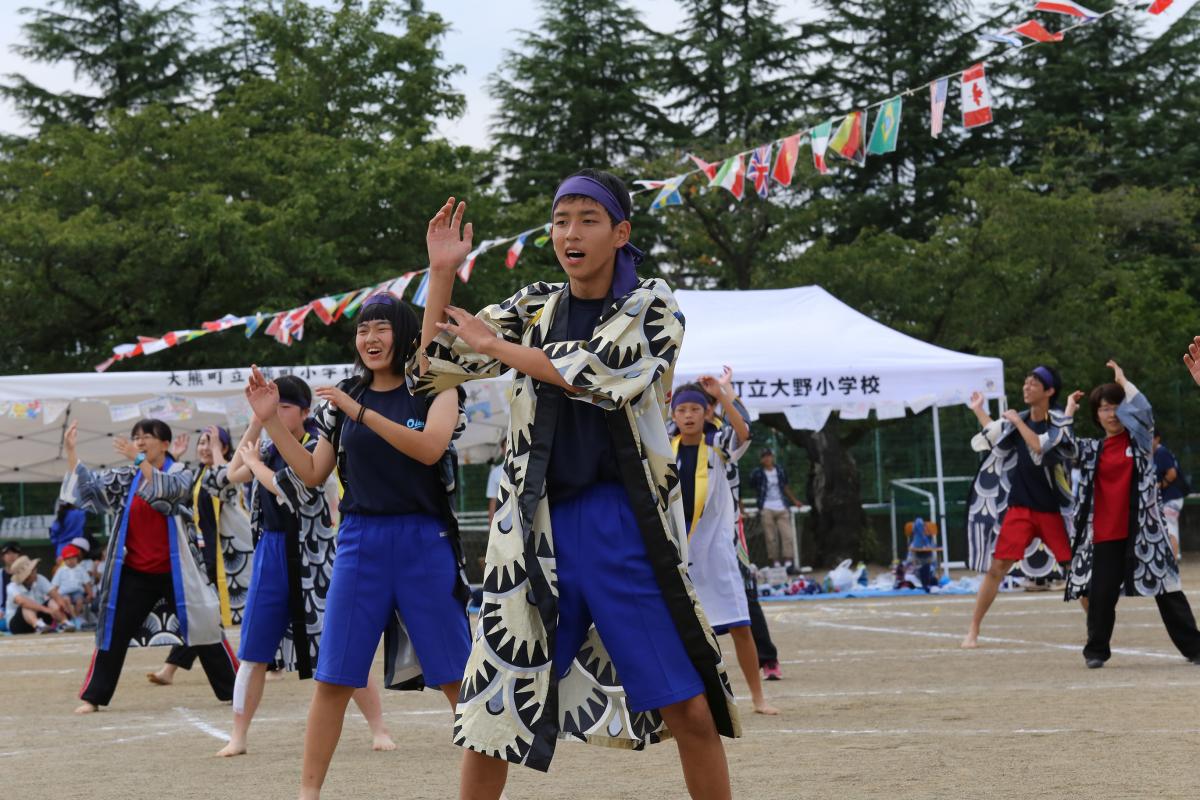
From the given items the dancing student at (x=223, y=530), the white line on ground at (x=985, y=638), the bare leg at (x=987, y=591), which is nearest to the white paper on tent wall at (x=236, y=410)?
the dancing student at (x=223, y=530)

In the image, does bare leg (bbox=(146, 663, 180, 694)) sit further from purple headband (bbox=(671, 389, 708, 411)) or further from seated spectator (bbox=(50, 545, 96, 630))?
seated spectator (bbox=(50, 545, 96, 630))

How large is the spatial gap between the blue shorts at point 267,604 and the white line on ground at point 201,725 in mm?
1284

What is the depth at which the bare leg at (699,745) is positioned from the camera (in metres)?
3.67

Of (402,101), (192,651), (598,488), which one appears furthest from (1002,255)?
(598,488)

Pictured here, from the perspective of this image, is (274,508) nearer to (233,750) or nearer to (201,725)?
(233,750)

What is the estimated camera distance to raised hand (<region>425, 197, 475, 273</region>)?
3947 mm

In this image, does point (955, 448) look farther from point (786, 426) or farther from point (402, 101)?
point (402, 101)

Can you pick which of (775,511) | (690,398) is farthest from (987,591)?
(775,511)

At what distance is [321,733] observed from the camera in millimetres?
5094

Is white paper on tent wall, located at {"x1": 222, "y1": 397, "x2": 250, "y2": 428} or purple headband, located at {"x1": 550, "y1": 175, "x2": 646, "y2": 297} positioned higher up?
white paper on tent wall, located at {"x1": 222, "y1": 397, "x2": 250, "y2": 428}

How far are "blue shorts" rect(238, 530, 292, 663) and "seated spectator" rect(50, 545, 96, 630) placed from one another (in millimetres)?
11118

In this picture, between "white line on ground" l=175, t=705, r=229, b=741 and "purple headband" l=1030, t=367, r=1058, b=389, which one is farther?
"purple headband" l=1030, t=367, r=1058, b=389

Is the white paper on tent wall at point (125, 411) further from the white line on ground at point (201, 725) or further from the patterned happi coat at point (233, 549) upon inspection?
the white line on ground at point (201, 725)

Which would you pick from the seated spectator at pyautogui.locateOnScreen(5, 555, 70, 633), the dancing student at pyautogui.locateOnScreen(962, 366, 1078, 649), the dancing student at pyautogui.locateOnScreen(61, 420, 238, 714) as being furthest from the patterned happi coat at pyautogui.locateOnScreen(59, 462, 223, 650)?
the seated spectator at pyautogui.locateOnScreen(5, 555, 70, 633)
